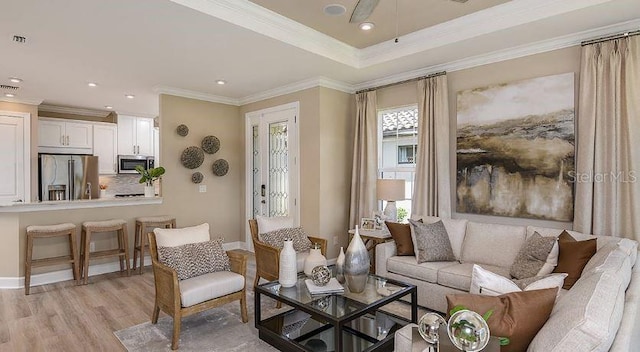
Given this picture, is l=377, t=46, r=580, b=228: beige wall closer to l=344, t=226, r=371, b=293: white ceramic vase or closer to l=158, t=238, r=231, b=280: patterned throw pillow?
l=344, t=226, r=371, b=293: white ceramic vase

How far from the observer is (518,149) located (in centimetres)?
382

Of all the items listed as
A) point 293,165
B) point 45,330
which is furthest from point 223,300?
point 293,165

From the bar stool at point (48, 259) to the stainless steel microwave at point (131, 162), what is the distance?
3145 millimetres

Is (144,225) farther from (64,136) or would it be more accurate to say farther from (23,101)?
(23,101)

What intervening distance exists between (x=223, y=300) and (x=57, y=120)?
5.99 m

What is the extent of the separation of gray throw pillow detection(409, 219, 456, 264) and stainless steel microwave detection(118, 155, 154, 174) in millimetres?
6265

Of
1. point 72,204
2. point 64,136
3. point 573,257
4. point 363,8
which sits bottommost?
point 573,257

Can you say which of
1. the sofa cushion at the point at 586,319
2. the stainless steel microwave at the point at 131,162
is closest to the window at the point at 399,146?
the sofa cushion at the point at 586,319

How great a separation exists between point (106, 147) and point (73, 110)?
99 centimetres

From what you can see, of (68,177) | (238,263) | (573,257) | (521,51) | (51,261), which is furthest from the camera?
(68,177)

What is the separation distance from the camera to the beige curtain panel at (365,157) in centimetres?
509

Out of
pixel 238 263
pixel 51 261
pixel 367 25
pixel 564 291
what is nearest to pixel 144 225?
pixel 51 261

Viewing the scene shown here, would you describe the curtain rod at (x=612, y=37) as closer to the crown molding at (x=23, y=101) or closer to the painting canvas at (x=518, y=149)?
the painting canvas at (x=518, y=149)

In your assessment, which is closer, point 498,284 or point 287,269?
point 498,284
